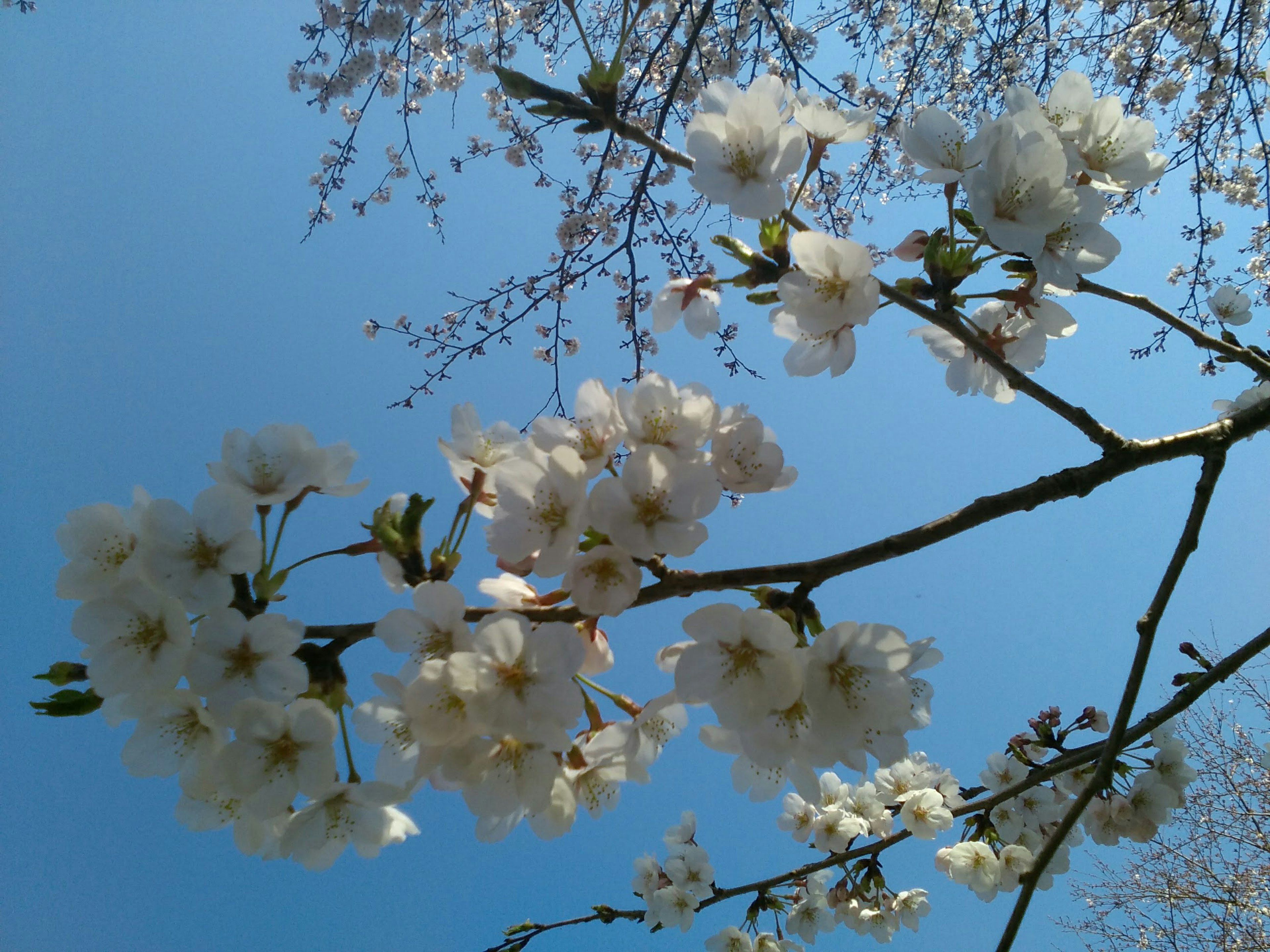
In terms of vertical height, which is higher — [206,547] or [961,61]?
[961,61]

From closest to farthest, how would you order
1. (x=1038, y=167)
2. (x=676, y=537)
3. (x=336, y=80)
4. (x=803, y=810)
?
(x=676, y=537)
(x=1038, y=167)
(x=803, y=810)
(x=336, y=80)

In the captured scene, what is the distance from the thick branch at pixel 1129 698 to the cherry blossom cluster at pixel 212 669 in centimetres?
110

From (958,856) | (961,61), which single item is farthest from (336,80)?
(958,856)

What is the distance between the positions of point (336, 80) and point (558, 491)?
21.9ft

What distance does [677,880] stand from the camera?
3.00 m

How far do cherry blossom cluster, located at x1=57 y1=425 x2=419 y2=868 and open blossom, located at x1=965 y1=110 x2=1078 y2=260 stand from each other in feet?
4.14

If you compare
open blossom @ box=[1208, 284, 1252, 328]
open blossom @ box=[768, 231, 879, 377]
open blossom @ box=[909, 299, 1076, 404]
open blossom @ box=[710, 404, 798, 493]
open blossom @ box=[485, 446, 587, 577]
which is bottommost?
open blossom @ box=[485, 446, 587, 577]

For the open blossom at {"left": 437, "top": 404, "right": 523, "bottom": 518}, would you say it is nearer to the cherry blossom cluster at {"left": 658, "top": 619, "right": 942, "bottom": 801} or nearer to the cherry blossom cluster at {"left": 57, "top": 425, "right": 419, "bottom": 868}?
the cherry blossom cluster at {"left": 57, "top": 425, "right": 419, "bottom": 868}

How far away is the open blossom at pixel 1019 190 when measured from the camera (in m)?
1.10

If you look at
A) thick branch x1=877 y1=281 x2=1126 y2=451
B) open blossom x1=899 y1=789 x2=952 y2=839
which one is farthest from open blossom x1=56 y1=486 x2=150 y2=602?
open blossom x1=899 y1=789 x2=952 y2=839

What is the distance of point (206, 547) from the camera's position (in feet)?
3.15

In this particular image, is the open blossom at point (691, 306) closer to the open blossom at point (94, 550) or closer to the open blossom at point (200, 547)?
the open blossom at point (200, 547)

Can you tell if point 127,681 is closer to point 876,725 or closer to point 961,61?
point 876,725

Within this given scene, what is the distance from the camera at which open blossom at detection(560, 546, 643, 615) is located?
89cm
